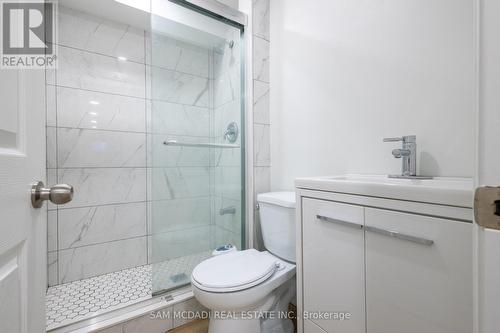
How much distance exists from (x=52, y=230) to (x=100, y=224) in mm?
276

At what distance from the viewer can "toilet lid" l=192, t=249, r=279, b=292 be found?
0.92 meters

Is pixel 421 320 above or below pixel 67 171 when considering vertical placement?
below

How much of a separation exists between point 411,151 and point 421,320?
579 millimetres

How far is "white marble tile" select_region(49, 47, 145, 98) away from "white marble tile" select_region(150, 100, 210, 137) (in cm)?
63

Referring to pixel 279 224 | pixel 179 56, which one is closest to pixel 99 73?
pixel 179 56

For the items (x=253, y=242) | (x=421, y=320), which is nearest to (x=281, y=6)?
(x=253, y=242)

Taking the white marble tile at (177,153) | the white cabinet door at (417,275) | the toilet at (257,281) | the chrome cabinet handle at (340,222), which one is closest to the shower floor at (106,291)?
the toilet at (257,281)

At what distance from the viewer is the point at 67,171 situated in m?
1.58

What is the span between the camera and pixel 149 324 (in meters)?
1.16

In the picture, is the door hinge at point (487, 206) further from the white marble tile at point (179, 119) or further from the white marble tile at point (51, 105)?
the white marble tile at point (51, 105)

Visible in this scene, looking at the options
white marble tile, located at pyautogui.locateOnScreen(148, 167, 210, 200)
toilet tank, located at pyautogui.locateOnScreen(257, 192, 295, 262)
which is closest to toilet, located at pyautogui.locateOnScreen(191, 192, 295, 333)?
toilet tank, located at pyautogui.locateOnScreen(257, 192, 295, 262)

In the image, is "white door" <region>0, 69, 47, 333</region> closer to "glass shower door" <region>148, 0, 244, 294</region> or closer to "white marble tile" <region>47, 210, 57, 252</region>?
"glass shower door" <region>148, 0, 244, 294</region>

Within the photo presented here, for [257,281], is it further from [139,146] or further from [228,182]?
[139,146]

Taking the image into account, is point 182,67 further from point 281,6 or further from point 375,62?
point 375,62
